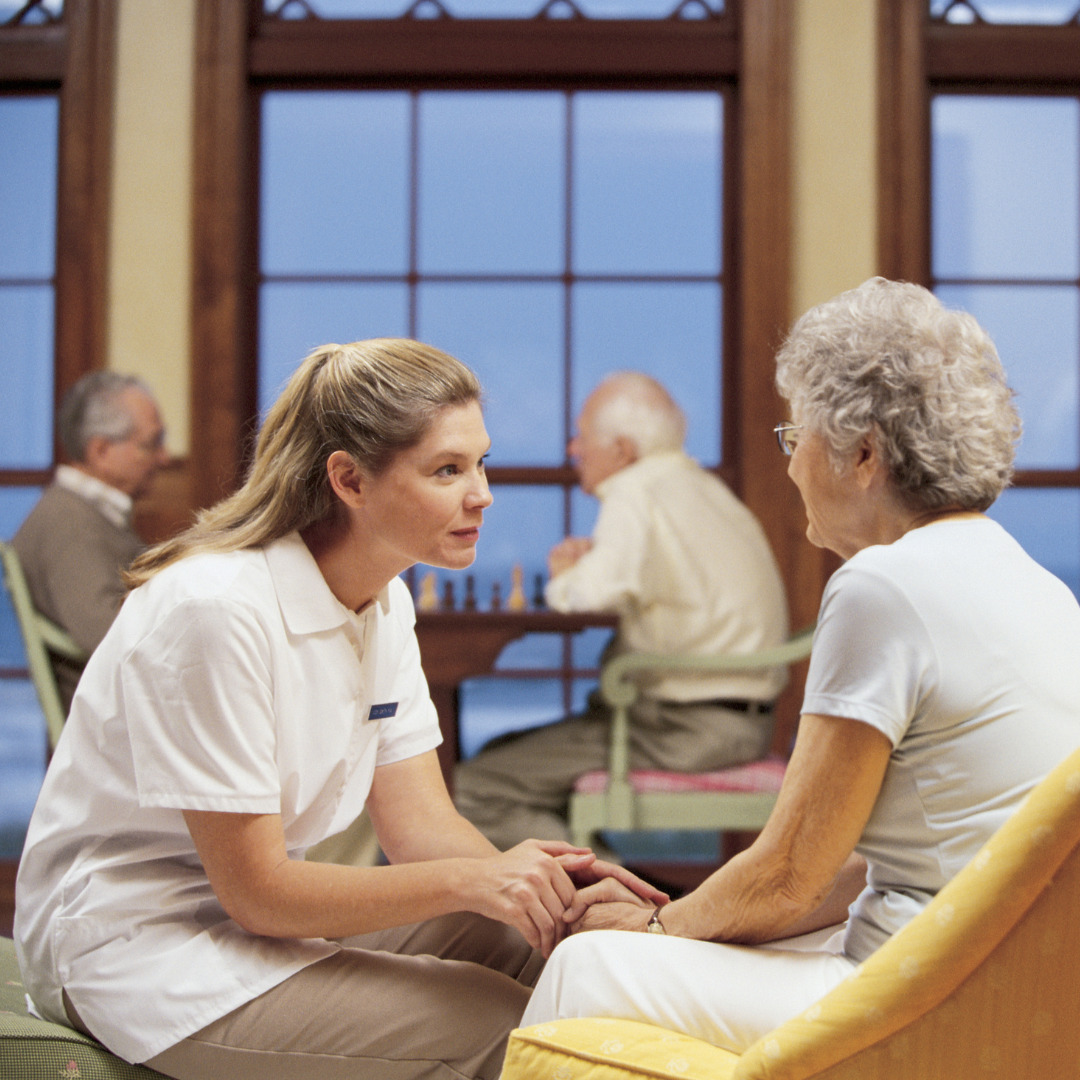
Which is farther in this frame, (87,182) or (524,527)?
(524,527)

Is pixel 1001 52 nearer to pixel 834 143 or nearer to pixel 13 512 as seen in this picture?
pixel 834 143

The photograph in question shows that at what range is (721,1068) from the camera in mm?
998

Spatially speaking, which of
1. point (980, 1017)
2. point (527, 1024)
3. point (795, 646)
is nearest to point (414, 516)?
point (527, 1024)

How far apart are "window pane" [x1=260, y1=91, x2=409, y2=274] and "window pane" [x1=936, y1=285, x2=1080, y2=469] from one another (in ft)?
5.98

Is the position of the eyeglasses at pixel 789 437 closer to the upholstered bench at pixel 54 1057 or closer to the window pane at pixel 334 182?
the upholstered bench at pixel 54 1057

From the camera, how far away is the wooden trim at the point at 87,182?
371 centimetres

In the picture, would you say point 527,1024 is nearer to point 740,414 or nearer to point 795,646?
point 795,646

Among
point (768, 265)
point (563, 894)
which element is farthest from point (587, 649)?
point (563, 894)

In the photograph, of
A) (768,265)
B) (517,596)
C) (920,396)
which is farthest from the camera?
(768,265)

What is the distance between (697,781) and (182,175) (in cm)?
249

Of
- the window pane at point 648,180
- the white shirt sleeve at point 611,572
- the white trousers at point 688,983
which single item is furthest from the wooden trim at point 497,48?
the white trousers at point 688,983

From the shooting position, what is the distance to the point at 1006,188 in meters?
3.87

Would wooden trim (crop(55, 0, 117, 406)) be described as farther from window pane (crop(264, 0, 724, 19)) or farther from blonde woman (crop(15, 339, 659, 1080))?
blonde woman (crop(15, 339, 659, 1080))

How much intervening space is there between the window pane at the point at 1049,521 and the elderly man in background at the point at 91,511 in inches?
106
